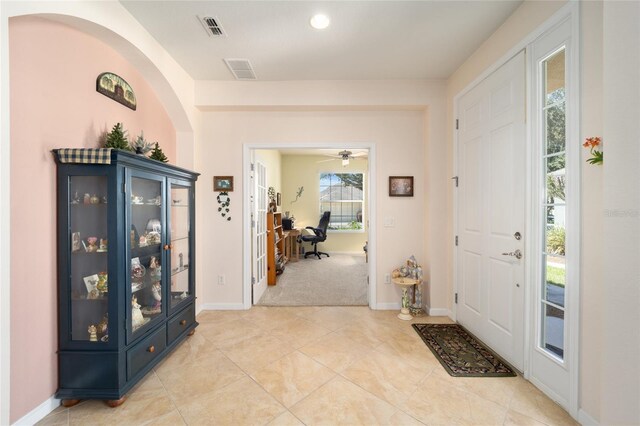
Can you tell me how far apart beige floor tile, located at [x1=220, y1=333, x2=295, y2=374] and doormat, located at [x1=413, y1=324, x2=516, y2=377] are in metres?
1.33

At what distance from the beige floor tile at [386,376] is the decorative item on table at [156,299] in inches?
62.7

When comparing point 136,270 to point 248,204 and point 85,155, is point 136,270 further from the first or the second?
point 248,204

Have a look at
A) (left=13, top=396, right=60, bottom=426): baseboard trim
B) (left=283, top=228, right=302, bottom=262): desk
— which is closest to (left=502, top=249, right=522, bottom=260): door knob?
(left=13, top=396, right=60, bottom=426): baseboard trim

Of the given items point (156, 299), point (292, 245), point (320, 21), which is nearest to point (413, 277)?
point (156, 299)

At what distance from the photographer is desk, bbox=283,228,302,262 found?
6408mm

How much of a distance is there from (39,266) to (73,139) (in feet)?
2.84

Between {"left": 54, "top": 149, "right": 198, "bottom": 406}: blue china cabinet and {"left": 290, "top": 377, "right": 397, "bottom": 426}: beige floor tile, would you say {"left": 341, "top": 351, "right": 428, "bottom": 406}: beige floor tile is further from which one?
{"left": 54, "top": 149, "right": 198, "bottom": 406}: blue china cabinet

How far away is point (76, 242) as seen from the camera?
171cm

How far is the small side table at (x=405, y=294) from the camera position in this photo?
300 centimetres

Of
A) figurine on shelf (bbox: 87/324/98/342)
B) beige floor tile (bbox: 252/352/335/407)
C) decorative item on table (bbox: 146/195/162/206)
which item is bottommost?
beige floor tile (bbox: 252/352/335/407)

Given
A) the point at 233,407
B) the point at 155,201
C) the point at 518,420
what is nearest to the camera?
the point at 518,420

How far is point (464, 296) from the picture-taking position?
2773 millimetres

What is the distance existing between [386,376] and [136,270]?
2.08 m

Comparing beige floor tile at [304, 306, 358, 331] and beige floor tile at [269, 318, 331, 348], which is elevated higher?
beige floor tile at [304, 306, 358, 331]
